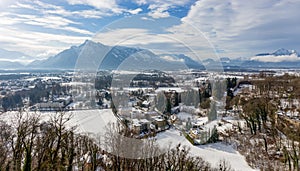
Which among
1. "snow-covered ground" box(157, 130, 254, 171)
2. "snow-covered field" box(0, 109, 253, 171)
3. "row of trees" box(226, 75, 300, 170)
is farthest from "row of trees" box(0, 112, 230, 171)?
"row of trees" box(226, 75, 300, 170)

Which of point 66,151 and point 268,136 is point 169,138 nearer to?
point 66,151

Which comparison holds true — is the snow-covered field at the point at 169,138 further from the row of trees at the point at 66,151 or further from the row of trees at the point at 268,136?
the row of trees at the point at 268,136

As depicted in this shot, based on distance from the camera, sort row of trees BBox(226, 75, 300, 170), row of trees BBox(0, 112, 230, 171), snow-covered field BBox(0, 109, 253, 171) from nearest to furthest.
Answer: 1. row of trees BBox(0, 112, 230, 171)
2. snow-covered field BBox(0, 109, 253, 171)
3. row of trees BBox(226, 75, 300, 170)

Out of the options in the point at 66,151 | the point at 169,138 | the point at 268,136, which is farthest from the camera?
the point at 268,136

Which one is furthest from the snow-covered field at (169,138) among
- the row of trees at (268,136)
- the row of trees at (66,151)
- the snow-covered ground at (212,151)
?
the row of trees at (268,136)

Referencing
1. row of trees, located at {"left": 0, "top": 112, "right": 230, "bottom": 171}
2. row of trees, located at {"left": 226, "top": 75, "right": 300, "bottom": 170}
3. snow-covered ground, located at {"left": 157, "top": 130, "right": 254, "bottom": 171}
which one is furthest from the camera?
row of trees, located at {"left": 226, "top": 75, "right": 300, "bottom": 170}

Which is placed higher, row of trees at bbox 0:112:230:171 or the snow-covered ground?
row of trees at bbox 0:112:230:171

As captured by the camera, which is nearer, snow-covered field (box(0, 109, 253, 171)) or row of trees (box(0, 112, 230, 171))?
row of trees (box(0, 112, 230, 171))

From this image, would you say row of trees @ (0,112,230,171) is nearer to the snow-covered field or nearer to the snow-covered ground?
the snow-covered field

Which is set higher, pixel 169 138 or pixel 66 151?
pixel 66 151

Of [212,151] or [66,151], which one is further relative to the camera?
[212,151]

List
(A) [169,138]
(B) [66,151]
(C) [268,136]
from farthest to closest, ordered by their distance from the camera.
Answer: (C) [268,136] → (A) [169,138] → (B) [66,151]

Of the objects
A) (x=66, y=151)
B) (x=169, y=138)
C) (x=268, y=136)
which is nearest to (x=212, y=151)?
(x=169, y=138)

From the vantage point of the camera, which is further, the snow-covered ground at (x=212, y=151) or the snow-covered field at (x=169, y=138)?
the snow-covered ground at (x=212, y=151)
